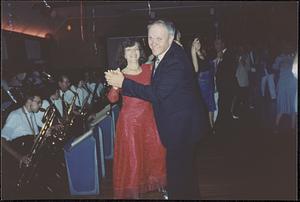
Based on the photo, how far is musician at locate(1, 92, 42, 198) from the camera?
12.0ft

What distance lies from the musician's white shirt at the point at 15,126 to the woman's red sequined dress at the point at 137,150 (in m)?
0.86

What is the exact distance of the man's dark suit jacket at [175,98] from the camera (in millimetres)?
3486

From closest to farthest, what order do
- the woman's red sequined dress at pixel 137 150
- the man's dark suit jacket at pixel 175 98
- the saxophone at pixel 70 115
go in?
1. the man's dark suit jacket at pixel 175 98
2. the woman's red sequined dress at pixel 137 150
3. the saxophone at pixel 70 115

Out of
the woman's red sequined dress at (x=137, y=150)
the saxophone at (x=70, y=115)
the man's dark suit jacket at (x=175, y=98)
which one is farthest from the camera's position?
the saxophone at (x=70, y=115)

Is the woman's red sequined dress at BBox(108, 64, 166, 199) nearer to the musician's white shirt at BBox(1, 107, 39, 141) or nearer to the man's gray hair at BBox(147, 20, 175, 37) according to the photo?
the man's gray hair at BBox(147, 20, 175, 37)

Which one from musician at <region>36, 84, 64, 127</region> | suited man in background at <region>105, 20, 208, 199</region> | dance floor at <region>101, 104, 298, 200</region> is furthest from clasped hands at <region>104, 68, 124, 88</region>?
dance floor at <region>101, 104, 298, 200</region>

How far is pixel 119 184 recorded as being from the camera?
3672mm

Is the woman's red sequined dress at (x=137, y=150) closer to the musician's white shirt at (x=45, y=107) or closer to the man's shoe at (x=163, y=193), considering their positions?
the man's shoe at (x=163, y=193)

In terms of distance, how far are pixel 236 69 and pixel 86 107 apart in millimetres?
1458

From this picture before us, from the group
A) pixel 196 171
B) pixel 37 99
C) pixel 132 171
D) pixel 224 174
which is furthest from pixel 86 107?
pixel 224 174

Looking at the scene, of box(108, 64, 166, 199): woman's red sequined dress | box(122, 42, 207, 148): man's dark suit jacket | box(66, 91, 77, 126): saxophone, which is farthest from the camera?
box(66, 91, 77, 126): saxophone

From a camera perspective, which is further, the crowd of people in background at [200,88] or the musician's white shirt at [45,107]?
the musician's white shirt at [45,107]

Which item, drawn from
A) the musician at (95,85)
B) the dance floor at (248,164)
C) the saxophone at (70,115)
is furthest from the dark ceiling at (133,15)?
the dance floor at (248,164)

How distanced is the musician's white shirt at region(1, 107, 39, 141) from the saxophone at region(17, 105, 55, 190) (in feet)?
0.44
